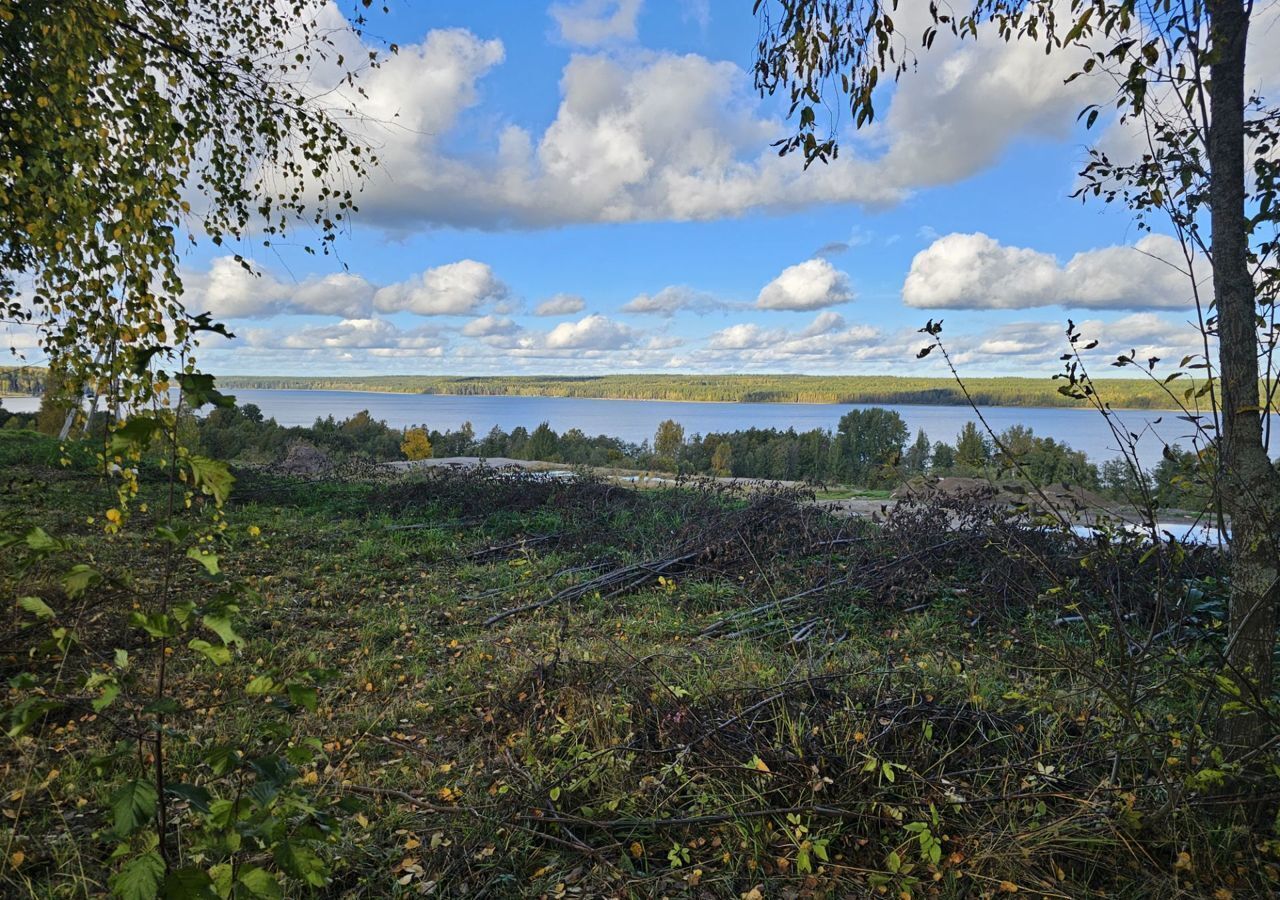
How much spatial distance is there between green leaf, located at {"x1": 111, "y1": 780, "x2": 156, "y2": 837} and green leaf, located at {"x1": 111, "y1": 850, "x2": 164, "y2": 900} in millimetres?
67

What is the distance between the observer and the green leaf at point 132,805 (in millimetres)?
1291

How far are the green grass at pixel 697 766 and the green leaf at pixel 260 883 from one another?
0.65ft

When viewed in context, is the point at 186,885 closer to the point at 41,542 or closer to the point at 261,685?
the point at 261,685

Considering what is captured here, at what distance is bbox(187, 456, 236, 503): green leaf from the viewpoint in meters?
1.45

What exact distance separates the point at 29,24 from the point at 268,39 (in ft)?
6.44

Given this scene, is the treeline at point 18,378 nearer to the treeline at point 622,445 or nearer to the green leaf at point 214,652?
the green leaf at point 214,652

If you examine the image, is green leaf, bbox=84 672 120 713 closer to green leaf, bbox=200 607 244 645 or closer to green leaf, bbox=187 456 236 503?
green leaf, bbox=200 607 244 645

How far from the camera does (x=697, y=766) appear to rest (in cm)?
273

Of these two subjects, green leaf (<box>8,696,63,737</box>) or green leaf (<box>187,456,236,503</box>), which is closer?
green leaf (<box>8,696,63,737</box>)

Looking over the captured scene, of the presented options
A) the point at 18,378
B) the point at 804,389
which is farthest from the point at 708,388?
the point at 18,378

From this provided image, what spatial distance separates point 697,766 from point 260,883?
1726 mm

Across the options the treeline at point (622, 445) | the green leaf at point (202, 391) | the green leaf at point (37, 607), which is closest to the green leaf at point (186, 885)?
the green leaf at point (37, 607)

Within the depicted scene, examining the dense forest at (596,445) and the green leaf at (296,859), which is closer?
the green leaf at (296,859)

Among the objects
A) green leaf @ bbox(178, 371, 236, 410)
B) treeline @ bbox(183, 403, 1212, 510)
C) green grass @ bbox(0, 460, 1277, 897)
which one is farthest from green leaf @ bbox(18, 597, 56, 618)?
treeline @ bbox(183, 403, 1212, 510)
